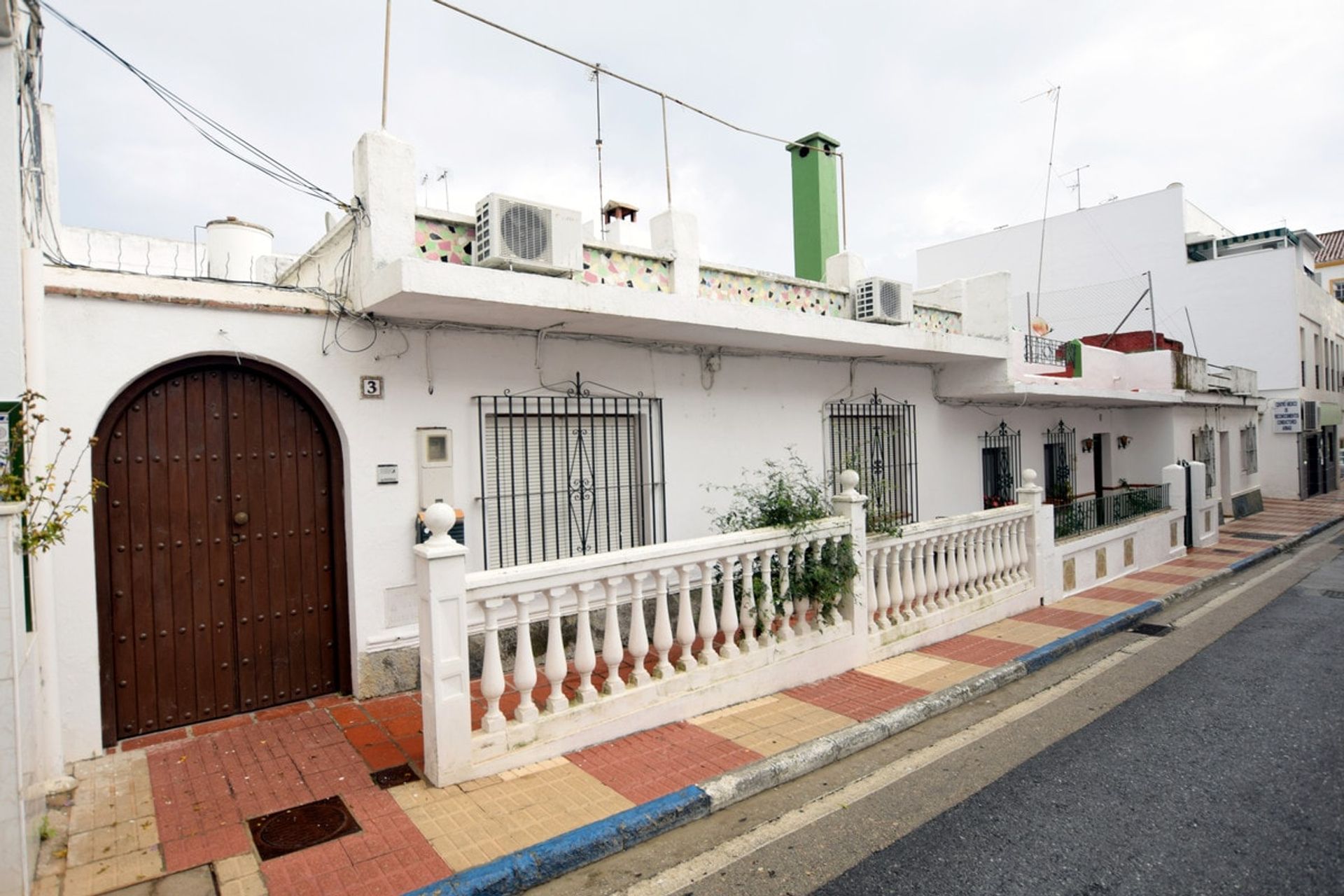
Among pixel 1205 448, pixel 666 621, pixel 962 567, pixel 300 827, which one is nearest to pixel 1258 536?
pixel 1205 448

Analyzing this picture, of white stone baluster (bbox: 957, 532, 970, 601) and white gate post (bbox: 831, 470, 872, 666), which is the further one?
white stone baluster (bbox: 957, 532, 970, 601)

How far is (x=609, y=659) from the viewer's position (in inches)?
183

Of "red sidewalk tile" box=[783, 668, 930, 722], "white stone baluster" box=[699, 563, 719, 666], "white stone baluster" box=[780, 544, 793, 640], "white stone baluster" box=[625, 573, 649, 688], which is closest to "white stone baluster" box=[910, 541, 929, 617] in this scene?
"red sidewalk tile" box=[783, 668, 930, 722]

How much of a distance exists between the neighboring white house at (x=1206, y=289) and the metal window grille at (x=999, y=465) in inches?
532

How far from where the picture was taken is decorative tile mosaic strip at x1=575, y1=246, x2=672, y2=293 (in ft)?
20.5

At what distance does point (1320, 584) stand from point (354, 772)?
1228cm

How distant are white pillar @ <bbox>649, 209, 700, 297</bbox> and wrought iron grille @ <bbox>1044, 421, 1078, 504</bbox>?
8.75 meters

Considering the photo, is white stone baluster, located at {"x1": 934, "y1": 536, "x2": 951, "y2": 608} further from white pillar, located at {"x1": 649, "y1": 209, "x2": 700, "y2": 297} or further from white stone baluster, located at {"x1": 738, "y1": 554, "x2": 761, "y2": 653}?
white pillar, located at {"x1": 649, "y1": 209, "x2": 700, "y2": 297}

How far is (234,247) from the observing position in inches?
317

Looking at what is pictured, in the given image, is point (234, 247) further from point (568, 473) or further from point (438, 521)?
point (438, 521)

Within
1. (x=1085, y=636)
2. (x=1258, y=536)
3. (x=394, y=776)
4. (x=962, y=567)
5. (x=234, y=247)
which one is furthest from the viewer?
(x=1258, y=536)

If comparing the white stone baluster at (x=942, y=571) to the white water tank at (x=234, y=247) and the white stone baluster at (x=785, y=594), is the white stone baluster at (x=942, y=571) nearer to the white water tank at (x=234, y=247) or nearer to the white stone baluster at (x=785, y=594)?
the white stone baluster at (x=785, y=594)

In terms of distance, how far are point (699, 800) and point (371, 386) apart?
3.63m

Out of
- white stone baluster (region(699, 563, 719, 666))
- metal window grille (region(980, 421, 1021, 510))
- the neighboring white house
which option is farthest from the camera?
the neighboring white house
